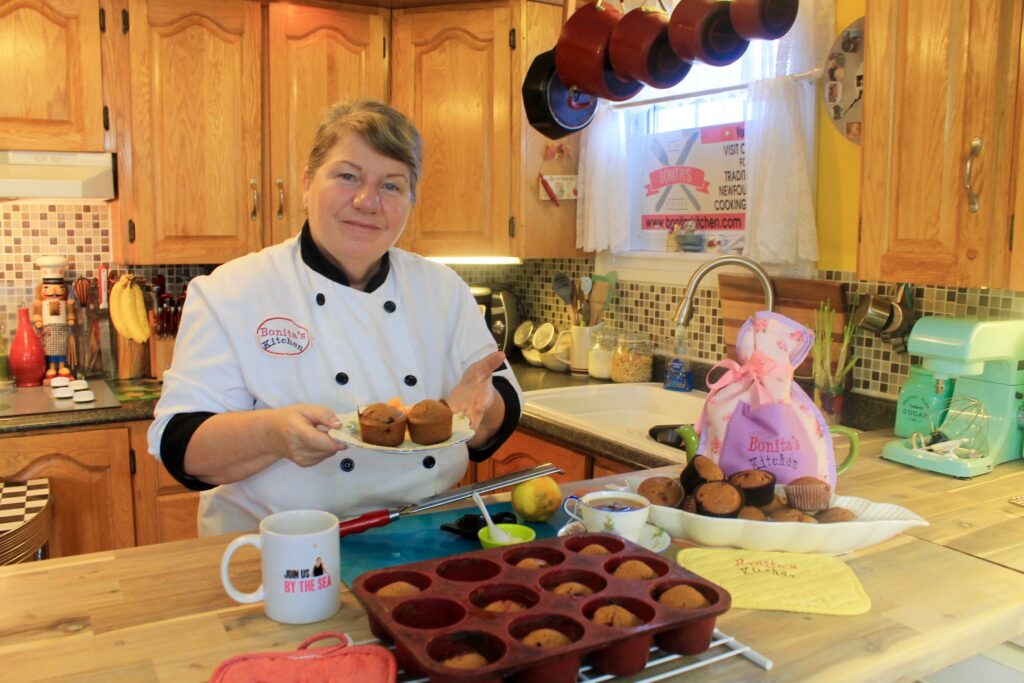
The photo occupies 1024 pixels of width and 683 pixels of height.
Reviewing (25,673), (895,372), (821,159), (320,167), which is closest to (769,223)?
(821,159)

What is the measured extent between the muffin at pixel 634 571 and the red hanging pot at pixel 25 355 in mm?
2594

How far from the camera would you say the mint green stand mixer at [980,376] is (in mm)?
1888

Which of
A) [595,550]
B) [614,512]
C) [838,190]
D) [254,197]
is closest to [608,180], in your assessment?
[838,190]

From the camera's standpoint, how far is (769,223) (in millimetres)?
2559

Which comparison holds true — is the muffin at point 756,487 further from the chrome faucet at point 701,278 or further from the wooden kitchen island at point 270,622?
the chrome faucet at point 701,278

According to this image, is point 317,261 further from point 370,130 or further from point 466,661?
point 466,661

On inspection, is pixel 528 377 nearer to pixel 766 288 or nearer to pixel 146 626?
pixel 766 288

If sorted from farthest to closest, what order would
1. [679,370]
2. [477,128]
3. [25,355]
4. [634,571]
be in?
[477,128] → [25,355] → [679,370] → [634,571]

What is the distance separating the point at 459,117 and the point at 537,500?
2.01 m

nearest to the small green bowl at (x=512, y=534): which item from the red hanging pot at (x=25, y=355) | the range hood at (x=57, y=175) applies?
the range hood at (x=57, y=175)

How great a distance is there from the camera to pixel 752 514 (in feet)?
4.52

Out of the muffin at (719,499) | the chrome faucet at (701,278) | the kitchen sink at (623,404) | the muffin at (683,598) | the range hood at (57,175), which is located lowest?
the kitchen sink at (623,404)

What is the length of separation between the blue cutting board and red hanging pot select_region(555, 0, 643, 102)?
771 mm

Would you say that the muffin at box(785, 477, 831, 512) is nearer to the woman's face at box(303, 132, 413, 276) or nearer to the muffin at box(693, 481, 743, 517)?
the muffin at box(693, 481, 743, 517)
